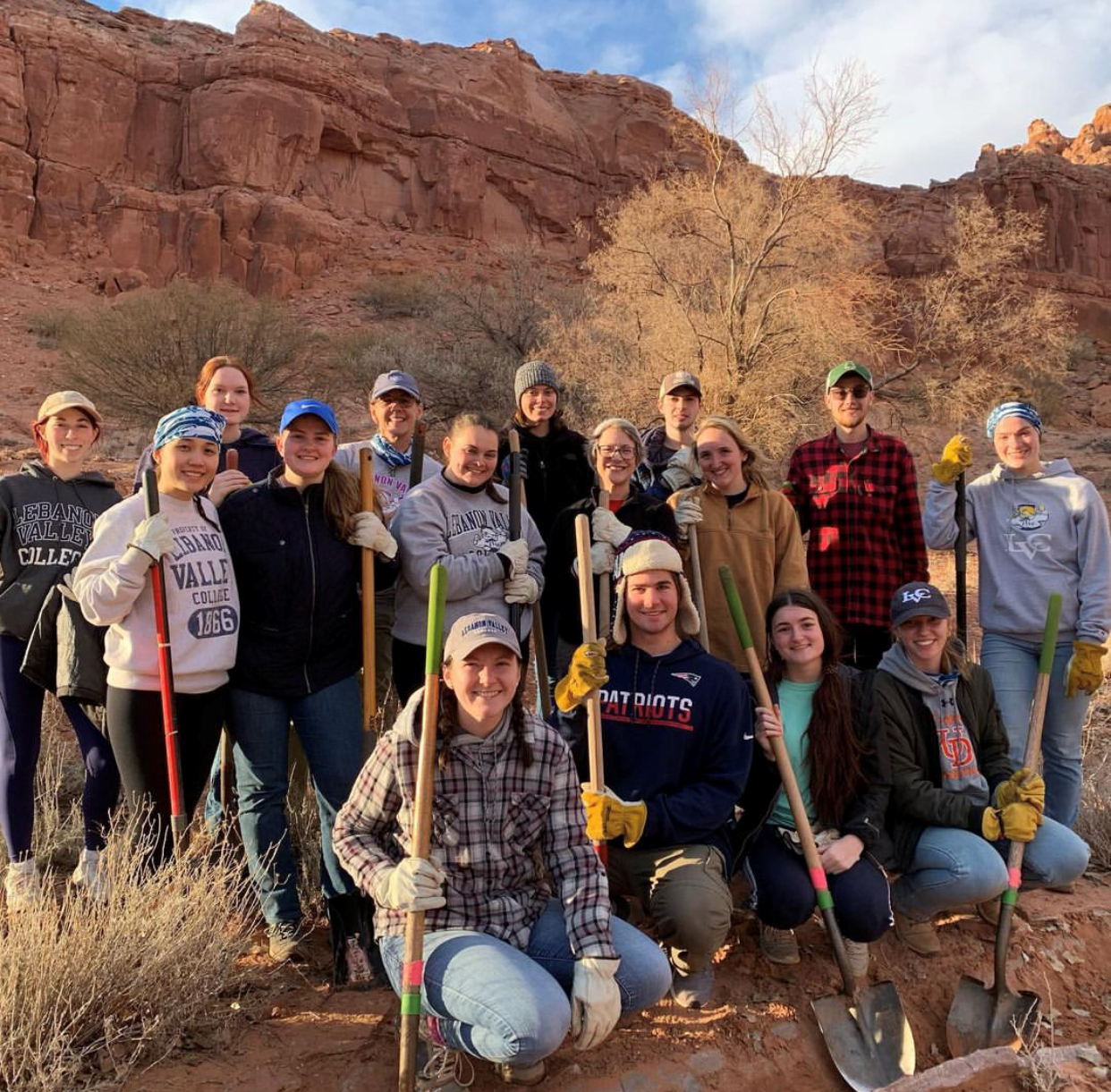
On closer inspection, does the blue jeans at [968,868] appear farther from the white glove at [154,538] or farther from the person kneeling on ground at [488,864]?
the white glove at [154,538]

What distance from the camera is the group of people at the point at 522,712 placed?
282 cm

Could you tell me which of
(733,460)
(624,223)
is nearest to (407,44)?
(624,223)

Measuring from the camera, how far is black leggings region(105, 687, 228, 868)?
10.8 ft

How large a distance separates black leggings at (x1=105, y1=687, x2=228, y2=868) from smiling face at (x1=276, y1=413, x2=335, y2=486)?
0.93m

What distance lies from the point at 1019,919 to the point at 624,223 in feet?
59.2

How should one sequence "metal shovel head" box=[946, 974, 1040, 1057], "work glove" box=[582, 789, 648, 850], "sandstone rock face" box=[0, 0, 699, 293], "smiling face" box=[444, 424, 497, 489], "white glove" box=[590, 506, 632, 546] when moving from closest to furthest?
"work glove" box=[582, 789, 648, 850] < "metal shovel head" box=[946, 974, 1040, 1057] < "smiling face" box=[444, 424, 497, 489] < "white glove" box=[590, 506, 632, 546] < "sandstone rock face" box=[0, 0, 699, 293]

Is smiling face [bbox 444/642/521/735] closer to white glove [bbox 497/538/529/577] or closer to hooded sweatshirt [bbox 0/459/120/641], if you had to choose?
white glove [bbox 497/538/529/577]

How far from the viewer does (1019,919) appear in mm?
3986

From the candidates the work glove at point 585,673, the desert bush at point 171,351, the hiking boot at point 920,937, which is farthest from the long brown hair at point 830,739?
the desert bush at point 171,351

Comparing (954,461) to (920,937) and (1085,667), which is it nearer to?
(1085,667)

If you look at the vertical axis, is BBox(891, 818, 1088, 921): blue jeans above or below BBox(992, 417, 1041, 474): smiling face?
below

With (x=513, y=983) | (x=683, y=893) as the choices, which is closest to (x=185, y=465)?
(x=513, y=983)

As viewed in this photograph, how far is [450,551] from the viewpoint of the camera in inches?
150

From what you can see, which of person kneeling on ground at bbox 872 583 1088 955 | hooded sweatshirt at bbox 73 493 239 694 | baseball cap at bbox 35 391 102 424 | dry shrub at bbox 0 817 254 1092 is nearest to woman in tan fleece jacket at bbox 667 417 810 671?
person kneeling on ground at bbox 872 583 1088 955
